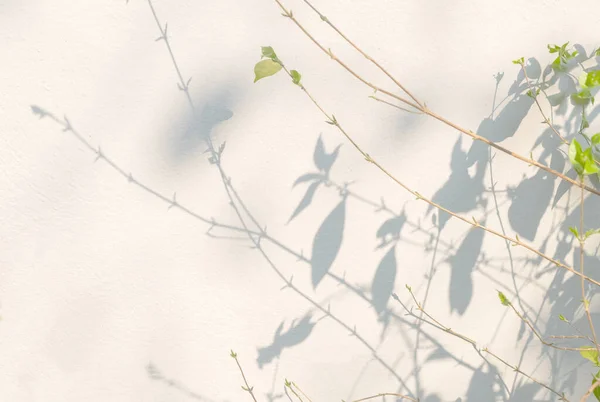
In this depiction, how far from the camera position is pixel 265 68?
3.14 ft

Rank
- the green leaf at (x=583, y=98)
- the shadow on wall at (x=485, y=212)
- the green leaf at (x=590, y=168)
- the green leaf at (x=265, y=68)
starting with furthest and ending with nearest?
the shadow on wall at (x=485, y=212)
the green leaf at (x=583, y=98)
the green leaf at (x=265, y=68)
the green leaf at (x=590, y=168)

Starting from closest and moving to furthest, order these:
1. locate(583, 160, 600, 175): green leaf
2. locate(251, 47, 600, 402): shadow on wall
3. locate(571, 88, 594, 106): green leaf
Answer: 1. locate(583, 160, 600, 175): green leaf
2. locate(571, 88, 594, 106): green leaf
3. locate(251, 47, 600, 402): shadow on wall

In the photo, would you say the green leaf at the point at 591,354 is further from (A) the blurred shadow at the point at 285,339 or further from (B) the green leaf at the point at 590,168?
(A) the blurred shadow at the point at 285,339

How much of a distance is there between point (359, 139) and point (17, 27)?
0.63m

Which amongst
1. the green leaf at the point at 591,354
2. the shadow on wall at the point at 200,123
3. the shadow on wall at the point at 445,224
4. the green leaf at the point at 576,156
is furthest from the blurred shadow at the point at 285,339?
the green leaf at the point at 576,156

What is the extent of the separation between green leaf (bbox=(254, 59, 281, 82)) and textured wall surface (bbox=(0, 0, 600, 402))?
0.61 ft

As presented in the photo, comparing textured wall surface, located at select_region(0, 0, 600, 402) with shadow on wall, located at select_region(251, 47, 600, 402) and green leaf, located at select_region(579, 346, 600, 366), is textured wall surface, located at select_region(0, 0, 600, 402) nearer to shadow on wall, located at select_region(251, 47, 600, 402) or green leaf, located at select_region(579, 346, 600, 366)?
shadow on wall, located at select_region(251, 47, 600, 402)

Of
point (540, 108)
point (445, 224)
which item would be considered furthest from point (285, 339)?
point (540, 108)

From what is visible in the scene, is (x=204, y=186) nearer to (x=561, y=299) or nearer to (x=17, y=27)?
(x=17, y=27)

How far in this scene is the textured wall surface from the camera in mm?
1112

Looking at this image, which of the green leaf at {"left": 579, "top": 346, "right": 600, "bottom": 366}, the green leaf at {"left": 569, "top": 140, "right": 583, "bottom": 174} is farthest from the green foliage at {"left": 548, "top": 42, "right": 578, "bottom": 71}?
the green leaf at {"left": 579, "top": 346, "right": 600, "bottom": 366}

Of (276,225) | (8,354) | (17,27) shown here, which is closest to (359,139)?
(276,225)

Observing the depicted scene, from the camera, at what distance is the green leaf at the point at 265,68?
0.95m

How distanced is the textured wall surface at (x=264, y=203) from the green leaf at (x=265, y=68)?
187 millimetres
